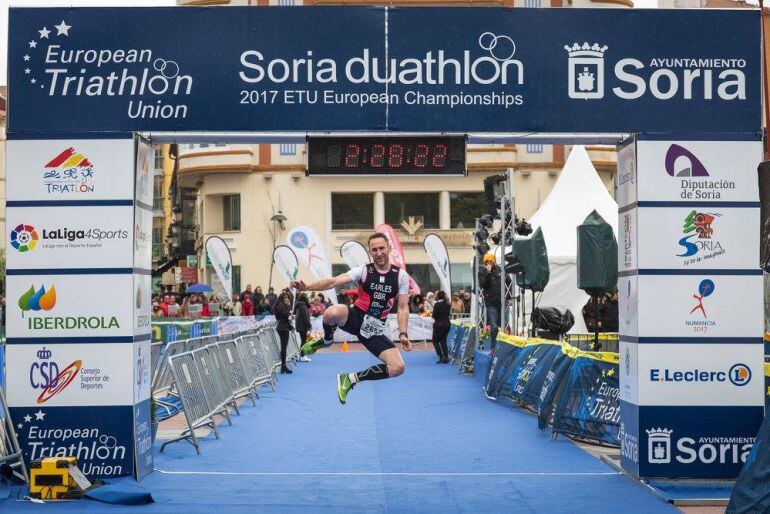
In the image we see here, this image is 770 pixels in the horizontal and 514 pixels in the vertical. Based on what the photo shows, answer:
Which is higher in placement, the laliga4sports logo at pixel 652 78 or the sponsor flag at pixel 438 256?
the laliga4sports logo at pixel 652 78

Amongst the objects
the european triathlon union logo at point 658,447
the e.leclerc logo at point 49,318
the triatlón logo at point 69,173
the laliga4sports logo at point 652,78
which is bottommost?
the european triathlon union logo at point 658,447

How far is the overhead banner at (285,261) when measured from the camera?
40.0 meters

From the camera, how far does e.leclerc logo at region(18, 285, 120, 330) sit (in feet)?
33.4

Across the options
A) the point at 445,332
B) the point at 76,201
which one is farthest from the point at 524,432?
the point at 445,332

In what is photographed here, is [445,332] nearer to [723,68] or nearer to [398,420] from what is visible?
[398,420]

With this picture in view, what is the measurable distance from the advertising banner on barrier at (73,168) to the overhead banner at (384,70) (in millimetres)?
201

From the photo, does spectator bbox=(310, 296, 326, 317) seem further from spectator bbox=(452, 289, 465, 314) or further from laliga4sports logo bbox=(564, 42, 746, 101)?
laliga4sports logo bbox=(564, 42, 746, 101)

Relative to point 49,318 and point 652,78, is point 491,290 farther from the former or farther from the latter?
point 49,318

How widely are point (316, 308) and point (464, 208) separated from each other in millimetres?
19064

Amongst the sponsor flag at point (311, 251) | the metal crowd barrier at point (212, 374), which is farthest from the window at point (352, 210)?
the metal crowd barrier at point (212, 374)

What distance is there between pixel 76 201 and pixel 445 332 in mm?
19625

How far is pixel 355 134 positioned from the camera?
407 inches

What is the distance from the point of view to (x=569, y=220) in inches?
1213

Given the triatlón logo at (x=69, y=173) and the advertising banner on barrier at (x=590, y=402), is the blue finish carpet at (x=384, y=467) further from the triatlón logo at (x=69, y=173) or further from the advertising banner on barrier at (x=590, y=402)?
the triatlón logo at (x=69, y=173)
